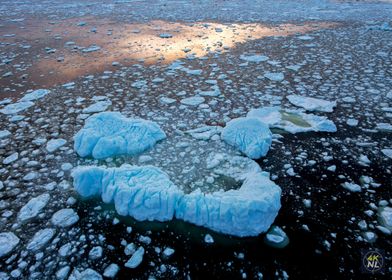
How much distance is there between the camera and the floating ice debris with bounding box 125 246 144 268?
144 centimetres

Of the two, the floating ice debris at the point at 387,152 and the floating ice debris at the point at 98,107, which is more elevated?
the floating ice debris at the point at 387,152

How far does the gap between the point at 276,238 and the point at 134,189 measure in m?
0.93

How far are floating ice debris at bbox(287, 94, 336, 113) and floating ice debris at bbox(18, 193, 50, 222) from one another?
105 inches

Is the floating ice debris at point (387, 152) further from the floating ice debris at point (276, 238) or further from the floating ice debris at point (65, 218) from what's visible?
the floating ice debris at point (65, 218)

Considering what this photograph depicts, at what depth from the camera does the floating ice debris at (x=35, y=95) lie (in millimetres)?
3363

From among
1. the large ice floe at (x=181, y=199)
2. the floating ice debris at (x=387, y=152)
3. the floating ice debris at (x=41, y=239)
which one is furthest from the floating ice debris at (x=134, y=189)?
the floating ice debris at (x=387, y=152)

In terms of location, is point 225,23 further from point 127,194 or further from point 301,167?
point 127,194

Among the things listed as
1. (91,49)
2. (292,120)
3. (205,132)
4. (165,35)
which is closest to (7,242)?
(205,132)

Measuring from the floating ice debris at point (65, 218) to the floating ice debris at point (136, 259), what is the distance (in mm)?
485

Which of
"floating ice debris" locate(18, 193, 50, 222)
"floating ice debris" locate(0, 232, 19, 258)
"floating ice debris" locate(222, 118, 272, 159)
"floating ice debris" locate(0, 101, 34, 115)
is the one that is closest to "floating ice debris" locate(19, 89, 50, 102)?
"floating ice debris" locate(0, 101, 34, 115)

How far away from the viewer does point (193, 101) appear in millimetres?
3211

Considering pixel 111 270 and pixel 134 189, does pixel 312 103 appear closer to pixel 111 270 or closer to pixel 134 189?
pixel 134 189

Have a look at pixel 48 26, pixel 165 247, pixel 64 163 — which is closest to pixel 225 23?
pixel 48 26

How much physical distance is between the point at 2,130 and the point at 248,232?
8.65 ft
